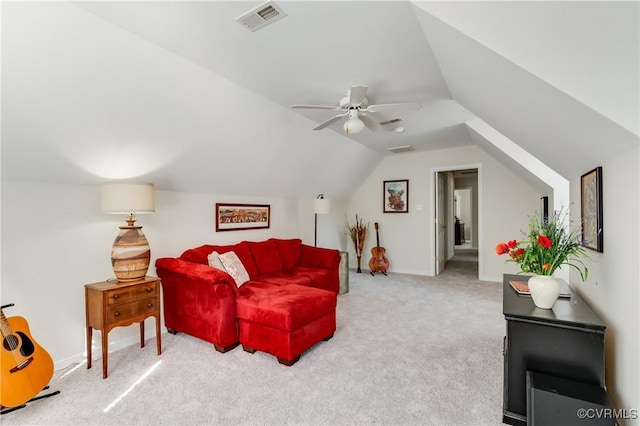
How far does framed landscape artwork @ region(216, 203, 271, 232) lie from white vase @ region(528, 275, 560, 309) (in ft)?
11.0

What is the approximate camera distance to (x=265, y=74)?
2592 mm

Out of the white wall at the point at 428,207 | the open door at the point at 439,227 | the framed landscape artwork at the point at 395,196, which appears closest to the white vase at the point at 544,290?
the white wall at the point at 428,207

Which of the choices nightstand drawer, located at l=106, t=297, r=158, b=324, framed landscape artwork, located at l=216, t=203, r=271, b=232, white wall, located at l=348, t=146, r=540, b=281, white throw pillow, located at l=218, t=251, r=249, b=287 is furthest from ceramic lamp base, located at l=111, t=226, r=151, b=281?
white wall, located at l=348, t=146, r=540, b=281

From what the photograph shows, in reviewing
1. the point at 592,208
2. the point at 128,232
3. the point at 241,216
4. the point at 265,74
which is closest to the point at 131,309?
the point at 128,232

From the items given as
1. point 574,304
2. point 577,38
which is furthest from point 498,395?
point 577,38

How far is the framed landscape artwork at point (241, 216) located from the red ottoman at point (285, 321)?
55.3 inches

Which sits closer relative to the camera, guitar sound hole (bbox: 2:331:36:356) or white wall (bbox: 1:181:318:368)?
guitar sound hole (bbox: 2:331:36:356)

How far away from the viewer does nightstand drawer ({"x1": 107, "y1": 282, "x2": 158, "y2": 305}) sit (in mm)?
2379

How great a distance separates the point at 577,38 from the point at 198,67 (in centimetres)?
235

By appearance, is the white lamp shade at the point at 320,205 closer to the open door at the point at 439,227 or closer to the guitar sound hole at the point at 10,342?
the open door at the point at 439,227

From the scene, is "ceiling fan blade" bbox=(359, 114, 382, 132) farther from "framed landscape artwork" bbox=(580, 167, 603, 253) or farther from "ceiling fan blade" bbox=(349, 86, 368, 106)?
"framed landscape artwork" bbox=(580, 167, 603, 253)

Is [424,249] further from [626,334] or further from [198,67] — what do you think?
[198,67]

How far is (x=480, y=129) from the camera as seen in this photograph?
13.1 ft

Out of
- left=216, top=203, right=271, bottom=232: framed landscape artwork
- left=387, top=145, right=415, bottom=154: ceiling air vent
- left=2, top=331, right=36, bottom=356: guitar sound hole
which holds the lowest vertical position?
left=2, top=331, right=36, bottom=356: guitar sound hole
